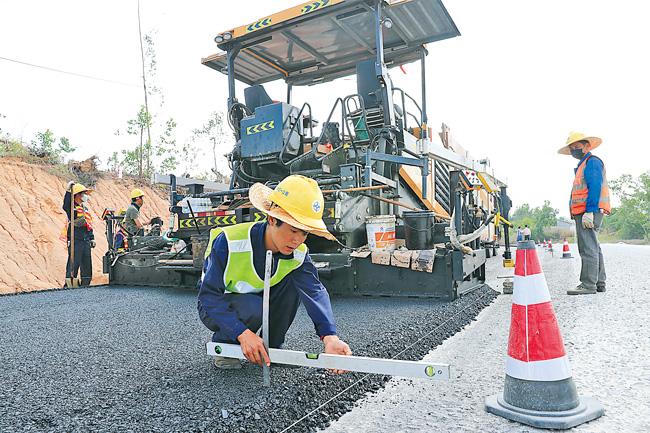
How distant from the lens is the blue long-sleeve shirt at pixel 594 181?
4555mm

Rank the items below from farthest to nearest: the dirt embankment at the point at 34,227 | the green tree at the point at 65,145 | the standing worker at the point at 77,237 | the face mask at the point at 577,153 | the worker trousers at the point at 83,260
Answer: the green tree at the point at 65,145 < the dirt embankment at the point at 34,227 < the worker trousers at the point at 83,260 < the standing worker at the point at 77,237 < the face mask at the point at 577,153

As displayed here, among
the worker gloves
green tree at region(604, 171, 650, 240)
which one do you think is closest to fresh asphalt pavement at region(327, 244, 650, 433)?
the worker gloves

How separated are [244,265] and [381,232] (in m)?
2.43

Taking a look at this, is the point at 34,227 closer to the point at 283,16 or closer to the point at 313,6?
the point at 283,16

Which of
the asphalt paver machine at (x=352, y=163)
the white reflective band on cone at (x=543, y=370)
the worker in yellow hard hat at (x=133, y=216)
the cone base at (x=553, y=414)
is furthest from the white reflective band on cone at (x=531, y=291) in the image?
the worker in yellow hard hat at (x=133, y=216)

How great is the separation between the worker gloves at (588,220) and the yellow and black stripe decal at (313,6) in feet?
11.1

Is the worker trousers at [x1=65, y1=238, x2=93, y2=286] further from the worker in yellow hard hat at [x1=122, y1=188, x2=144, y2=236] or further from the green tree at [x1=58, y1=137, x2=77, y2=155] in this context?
the green tree at [x1=58, y1=137, x2=77, y2=155]

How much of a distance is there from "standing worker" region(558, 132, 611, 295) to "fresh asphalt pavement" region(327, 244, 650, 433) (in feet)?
2.51

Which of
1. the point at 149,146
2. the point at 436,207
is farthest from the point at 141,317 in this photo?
the point at 149,146

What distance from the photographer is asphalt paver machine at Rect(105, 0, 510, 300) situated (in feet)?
13.9

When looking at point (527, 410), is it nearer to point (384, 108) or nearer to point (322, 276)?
point (322, 276)

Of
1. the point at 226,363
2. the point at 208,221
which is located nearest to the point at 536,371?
the point at 226,363

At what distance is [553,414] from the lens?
1652 mm

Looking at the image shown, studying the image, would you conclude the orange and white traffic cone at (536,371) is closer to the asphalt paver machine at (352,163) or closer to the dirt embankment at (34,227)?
the asphalt paver machine at (352,163)
